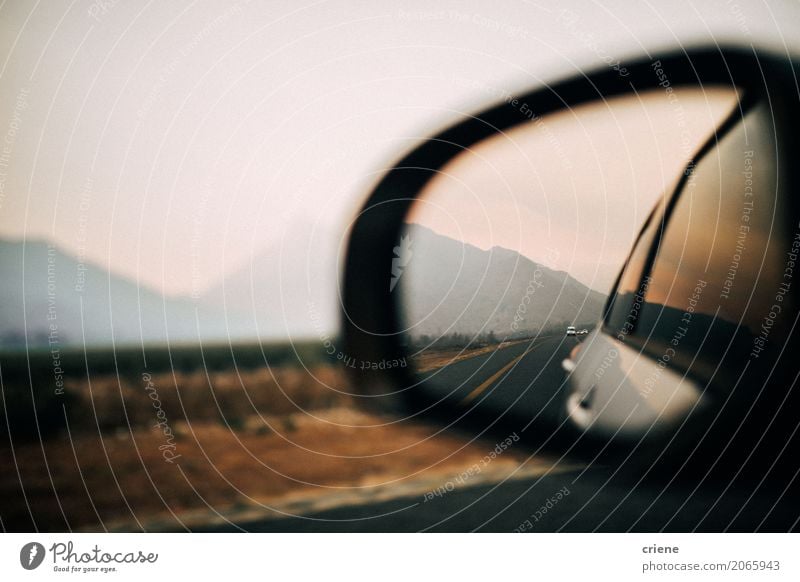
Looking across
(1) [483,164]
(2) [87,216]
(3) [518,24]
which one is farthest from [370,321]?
(3) [518,24]

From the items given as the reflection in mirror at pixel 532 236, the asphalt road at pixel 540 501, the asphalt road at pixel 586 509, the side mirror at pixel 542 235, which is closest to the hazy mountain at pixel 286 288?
the side mirror at pixel 542 235

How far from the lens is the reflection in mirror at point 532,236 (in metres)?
2.08

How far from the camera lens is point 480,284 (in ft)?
6.82

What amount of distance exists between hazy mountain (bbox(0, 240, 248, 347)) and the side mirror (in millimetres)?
621

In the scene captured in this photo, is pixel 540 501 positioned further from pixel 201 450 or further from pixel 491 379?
pixel 201 450

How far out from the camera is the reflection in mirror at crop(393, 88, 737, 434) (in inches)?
81.7

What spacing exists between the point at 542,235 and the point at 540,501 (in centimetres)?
96

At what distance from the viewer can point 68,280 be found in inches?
78.9

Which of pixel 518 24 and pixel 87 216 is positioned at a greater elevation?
pixel 518 24

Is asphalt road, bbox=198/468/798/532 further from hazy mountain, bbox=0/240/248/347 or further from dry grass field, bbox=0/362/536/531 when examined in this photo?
hazy mountain, bbox=0/240/248/347
